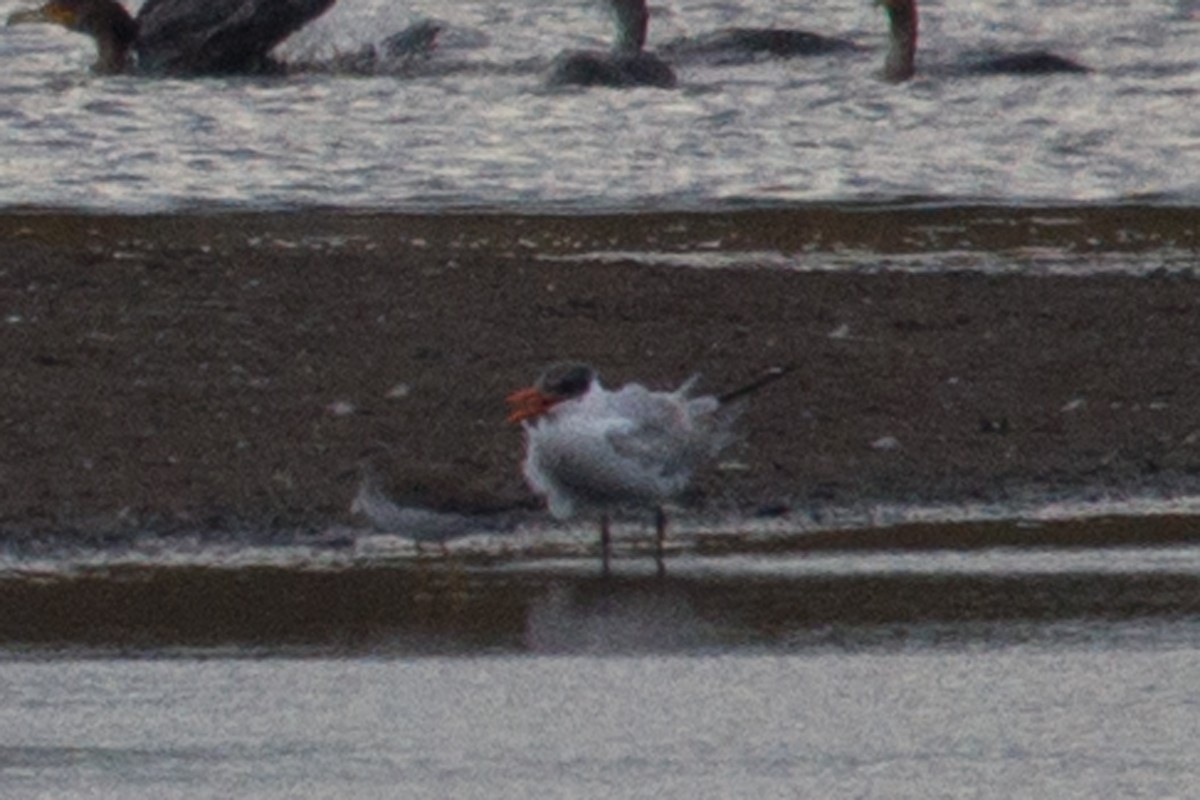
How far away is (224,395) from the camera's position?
11719 mm

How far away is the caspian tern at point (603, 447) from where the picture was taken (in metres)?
9.45

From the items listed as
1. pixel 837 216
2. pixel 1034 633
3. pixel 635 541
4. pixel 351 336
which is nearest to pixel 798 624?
pixel 1034 633

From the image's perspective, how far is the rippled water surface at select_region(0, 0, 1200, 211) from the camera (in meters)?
19.6

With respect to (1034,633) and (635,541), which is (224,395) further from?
(1034,633)

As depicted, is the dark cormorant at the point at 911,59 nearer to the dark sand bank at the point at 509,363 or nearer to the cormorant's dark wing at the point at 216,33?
the cormorant's dark wing at the point at 216,33

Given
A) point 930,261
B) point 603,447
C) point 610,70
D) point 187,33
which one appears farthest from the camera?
point 187,33

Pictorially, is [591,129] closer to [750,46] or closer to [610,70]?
[610,70]

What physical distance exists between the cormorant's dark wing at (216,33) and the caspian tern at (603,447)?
57.4 feet

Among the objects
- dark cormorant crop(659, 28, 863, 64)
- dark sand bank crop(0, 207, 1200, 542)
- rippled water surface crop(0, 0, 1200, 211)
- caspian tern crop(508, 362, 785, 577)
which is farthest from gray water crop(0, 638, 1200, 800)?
dark cormorant crop(659, 28, 863, 64)

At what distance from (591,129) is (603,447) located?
1321cm

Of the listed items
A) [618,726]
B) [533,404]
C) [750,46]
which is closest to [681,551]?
[533,404]

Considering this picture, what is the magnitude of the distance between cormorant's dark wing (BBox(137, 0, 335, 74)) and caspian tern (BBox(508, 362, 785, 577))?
57.4 ft

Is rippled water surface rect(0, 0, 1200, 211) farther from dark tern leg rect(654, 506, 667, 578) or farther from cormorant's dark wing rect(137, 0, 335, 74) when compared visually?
dark tern leg rect(654, 506, 667, 578)

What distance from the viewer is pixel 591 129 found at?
74.0 ft
